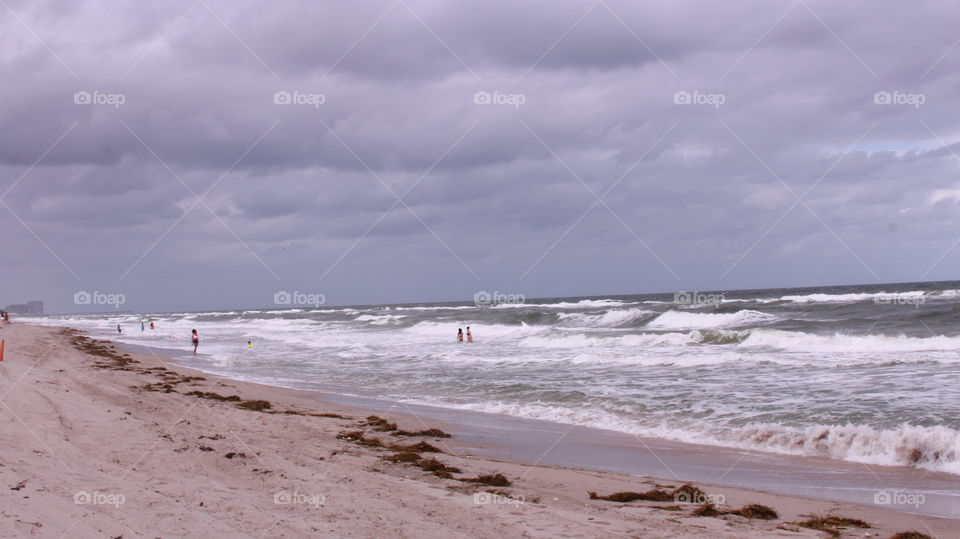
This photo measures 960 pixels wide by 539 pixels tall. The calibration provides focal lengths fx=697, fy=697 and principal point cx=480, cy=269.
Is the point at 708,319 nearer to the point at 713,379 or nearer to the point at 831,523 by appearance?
the point at 713,379

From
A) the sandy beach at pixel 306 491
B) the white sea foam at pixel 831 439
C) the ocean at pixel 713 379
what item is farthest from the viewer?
the ocean at pixel 713 379

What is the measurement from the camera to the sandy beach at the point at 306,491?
5078 mm

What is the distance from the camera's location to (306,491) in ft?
20.4

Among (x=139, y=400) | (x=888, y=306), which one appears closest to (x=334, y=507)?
(x=139, y=400)

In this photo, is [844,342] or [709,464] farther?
[844,342]

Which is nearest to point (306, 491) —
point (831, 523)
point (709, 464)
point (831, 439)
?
point (831, 523)

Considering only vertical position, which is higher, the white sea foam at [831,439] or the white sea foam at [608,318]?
the white sea foam at [608,318]

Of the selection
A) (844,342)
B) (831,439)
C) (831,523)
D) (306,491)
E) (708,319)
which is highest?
(708,319)

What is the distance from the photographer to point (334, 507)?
5.73m

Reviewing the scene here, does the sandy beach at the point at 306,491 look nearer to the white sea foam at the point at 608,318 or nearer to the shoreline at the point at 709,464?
the shoreline at the point at 709,464

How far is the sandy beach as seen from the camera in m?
5.08

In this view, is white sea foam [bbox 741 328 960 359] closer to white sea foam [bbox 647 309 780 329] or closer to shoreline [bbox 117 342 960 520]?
white sea foam [bbox 647 309 780 329]

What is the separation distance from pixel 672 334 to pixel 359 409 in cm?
1984

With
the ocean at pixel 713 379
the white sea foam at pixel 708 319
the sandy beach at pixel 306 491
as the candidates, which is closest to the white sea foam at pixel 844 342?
the ocean at pixel 713 379
